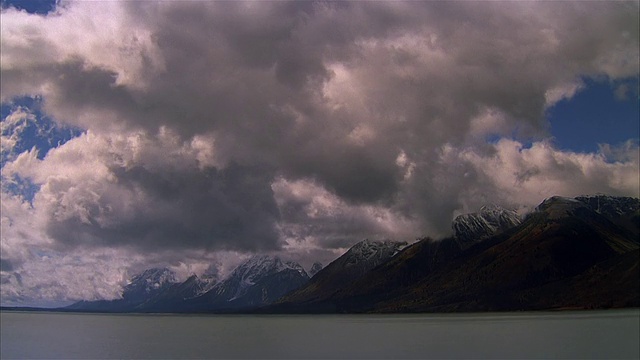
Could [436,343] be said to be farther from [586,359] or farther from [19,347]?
[19,347]

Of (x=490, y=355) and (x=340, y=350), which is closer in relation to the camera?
(x=490, y=355)

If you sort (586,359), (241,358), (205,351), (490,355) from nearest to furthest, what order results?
(586,359) → (490,355) → (241,358) → (205,351)

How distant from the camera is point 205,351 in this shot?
Answer: 9525 cm

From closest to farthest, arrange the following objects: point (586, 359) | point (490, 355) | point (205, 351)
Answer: point (586, 359) → point (490, 355) → point (205, 351)

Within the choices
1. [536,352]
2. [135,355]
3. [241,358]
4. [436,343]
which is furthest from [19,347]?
[536,352]

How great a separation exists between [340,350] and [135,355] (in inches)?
1267

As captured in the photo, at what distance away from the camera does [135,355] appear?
3297 inches

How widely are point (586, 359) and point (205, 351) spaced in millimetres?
59831

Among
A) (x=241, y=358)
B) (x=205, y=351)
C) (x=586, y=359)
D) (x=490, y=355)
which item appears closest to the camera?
(x=586, y=359)

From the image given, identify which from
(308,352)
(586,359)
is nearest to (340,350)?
(308,352)

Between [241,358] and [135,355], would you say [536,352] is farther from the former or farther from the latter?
[135,355]

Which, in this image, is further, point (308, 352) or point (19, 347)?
point (19, 347)

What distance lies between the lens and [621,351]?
79.3 m

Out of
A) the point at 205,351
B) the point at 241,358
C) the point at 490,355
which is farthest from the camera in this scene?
the point at 205,351
